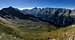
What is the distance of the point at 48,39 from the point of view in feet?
183

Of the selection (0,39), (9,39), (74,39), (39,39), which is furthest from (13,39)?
(74,39)

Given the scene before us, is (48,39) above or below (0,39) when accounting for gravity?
below

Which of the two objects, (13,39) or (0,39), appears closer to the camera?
(0,39)

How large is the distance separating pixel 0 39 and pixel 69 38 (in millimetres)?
20895

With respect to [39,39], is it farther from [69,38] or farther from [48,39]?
[69,38]

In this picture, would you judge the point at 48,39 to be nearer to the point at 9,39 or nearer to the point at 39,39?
the point at 39,39

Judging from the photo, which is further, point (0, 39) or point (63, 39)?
point (63, 39)

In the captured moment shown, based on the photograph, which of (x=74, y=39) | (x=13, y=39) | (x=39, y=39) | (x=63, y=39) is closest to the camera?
(x=13, y=39)

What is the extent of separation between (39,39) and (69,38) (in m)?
10.9

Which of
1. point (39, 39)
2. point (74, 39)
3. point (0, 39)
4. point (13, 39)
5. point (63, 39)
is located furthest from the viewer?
point (39, 39)

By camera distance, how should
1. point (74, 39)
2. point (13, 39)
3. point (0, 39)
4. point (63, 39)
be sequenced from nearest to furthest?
point (0, 39), point (13, 39), point (74, 39), point (63, 39)

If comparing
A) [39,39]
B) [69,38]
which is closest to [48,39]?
[39,39]

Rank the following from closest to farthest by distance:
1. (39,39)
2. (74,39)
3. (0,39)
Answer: (0,39) < (74,39) < (39,39)

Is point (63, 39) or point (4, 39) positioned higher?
point (4, 39)
